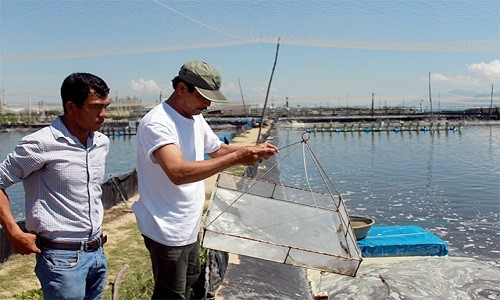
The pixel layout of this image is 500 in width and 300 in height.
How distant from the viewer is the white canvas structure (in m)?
2.73

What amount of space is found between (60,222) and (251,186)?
64.4 inches

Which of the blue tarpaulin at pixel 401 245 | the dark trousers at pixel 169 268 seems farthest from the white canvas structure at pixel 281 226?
the blue tarpaulin at pixel 401 245

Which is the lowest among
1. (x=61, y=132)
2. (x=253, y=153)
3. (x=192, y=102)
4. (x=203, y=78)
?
(x=253, y=153)

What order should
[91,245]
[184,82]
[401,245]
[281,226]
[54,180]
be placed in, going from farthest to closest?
[401,245], [281,226], [184,82], [91,245], [54,180]

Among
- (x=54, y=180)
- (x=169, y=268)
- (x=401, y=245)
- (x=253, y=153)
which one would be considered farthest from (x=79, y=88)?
(x=401, y=245)

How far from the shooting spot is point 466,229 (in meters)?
9.61

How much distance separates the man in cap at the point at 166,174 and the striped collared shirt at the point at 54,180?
0.88ft

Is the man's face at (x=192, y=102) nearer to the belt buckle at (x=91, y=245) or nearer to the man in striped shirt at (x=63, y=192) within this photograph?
Answer: the man in striped shirt at (x=63, y=192)

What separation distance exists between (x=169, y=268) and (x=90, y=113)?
81cm

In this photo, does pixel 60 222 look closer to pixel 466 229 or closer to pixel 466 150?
pixel 466 229

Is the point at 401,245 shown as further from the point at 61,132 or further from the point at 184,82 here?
the point at 61,132

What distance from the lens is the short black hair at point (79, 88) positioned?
7.06 ft

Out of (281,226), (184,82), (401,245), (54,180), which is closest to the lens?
(54,180)

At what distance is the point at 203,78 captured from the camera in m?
2.29
